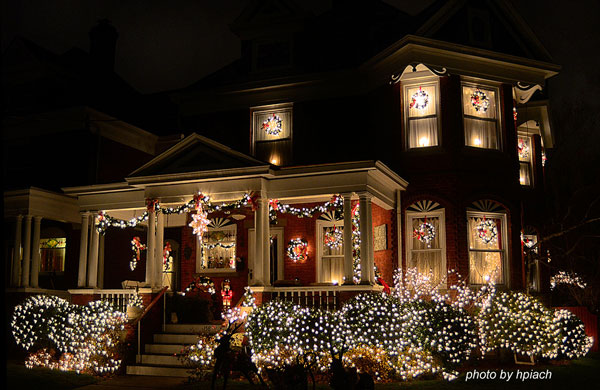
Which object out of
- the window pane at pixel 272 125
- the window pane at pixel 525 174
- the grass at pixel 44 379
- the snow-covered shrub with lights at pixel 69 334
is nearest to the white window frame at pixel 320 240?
the window pane at pixel 272 125

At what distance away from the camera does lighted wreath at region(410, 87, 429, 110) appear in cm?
1672

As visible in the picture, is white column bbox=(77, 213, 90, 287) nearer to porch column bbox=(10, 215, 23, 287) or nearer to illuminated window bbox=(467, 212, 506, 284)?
porch column bbox=(10, 215, 23, 287)

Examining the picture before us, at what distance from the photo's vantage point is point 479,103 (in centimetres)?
1675

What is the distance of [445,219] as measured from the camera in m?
16.0

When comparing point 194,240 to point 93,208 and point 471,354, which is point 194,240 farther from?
point 471,354

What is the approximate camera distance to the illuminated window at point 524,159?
19391 millimetres

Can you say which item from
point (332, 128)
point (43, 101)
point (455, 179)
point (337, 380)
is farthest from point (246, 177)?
point (43, 101)

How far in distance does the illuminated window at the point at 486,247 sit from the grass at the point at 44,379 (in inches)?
377

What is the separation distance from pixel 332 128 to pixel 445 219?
14.2 ft

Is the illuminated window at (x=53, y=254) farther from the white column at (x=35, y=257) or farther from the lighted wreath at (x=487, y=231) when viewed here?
the lighted wreath at (x=487, y=231)

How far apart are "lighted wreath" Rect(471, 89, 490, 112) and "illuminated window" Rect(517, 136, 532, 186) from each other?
3300 millimetres

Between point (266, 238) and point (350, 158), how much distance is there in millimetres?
4300

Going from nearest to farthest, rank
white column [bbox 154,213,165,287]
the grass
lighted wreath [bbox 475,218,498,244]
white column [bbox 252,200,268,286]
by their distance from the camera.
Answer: the grass < white column [bbox 252,200,268,286] < white column [bbox 154,213,165,287] < lighted wreath [bbox 475,218,498,244]

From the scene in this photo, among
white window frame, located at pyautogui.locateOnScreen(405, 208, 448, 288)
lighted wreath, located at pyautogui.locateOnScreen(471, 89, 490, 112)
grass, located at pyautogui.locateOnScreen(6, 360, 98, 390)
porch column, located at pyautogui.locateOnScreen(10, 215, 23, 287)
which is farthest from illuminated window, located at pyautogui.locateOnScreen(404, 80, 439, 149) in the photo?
porch column, located at pyautogui.locateOnScreen(10, 215, 23, 287)
